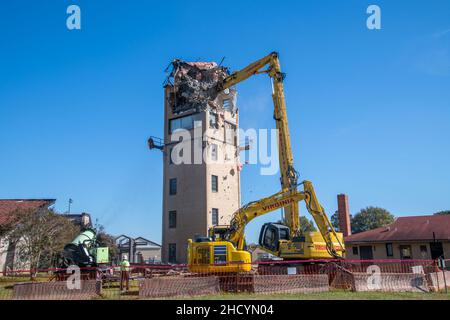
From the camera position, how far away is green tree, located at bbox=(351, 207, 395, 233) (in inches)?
2692

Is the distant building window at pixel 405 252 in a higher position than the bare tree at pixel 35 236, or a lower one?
lower

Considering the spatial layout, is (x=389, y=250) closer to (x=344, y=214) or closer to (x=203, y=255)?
(x=344, y=214)

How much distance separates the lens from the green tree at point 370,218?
224 feet

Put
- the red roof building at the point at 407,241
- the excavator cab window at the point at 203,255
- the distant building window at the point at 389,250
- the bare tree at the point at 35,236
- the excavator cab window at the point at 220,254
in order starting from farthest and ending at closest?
the distant building window at the point at 389,250 → the red roof building at the point at 407,241 → the bare tree at the point at 35,236 → the excavator cab window at the point at 203,255 → the excavator cab window at the point at 220,254

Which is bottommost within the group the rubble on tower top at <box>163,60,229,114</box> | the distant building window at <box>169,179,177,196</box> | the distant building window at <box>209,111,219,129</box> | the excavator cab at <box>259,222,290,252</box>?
the excavator cab at <box>259,222,290,252</box>

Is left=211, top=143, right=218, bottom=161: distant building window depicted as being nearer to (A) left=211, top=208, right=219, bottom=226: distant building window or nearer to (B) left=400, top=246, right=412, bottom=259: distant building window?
(A) left=211, top=208, right=219, bottom=226: distant building window

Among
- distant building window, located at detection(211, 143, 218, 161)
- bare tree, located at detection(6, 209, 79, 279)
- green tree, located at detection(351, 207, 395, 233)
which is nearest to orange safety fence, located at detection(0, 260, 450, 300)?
bare tree, located at detection(6, 209, 79, 279)

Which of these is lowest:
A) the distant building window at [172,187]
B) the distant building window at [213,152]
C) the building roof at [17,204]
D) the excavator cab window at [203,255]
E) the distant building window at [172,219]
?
the excavator cab window at [203,255]

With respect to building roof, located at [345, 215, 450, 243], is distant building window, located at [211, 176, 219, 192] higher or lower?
higher

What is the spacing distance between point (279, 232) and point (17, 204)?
22.0 m

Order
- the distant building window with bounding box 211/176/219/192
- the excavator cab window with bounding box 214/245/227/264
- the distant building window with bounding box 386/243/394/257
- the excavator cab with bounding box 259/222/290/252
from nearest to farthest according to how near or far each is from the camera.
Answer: the excavator cab window with bounding box 214/245/227/264 → the excavator cab with bounding box 259/222/290/252 → the distant building window with bounding box 386/243/394/257 → the distant building window with bounding box 211/176/219/192

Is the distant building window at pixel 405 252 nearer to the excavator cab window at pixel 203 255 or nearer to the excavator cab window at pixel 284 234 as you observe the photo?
the excavator cab window at pixel 284 234

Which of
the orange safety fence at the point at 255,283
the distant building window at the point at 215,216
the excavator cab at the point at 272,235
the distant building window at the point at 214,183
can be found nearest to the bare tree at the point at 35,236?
the orange safety fence at the point at 255,283

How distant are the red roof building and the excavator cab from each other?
15.8 meters
